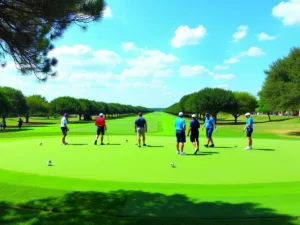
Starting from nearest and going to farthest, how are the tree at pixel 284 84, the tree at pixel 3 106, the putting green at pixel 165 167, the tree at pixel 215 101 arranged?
the putting green at pixel 165 167 < the tree at pixel 284 84 < the tree at pixel 3 106 < the tree at pixel 215 101

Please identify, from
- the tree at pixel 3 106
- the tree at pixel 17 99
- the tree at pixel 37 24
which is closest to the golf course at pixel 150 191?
the tree at pixel 37 24

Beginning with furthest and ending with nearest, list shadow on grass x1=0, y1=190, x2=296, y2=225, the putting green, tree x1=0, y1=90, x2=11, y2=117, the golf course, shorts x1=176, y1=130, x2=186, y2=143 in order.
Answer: tree x1=0, y1=90, x2=11, y2=117, shorts x1=176, y1=130, x2=186, y2=143, the putting green, the golf course, shadow on grass x1=0, y1=190, x2=296, y2=225

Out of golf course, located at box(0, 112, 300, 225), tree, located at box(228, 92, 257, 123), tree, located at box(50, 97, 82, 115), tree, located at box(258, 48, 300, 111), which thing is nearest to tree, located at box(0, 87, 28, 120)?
tree, located at box(50, 97, 82, 115)

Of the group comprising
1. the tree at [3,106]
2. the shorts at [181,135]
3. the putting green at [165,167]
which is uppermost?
the tree at [3,106]

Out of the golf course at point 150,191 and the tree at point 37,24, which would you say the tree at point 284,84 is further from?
the tree at point 37,24

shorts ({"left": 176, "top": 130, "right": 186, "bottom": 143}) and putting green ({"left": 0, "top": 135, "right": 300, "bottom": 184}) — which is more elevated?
shorts ({"left": 176, "top": 130, "right": 186, "bottom": 143})

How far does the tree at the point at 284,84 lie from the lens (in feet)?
119

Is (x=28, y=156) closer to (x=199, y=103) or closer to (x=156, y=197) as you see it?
(x=156, y=197)

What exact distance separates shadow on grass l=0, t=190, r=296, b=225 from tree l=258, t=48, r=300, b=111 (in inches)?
1291

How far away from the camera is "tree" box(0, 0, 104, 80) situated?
715cm

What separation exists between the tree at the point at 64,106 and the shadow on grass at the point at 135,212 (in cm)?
9180

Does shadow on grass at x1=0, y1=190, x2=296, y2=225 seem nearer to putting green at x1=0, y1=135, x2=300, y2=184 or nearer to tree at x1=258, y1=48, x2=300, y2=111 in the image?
putting green at x1=0, y1=135, x2=300, y2=184

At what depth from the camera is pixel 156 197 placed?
25.5 feet

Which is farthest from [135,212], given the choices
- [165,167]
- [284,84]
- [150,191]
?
[284,84]
